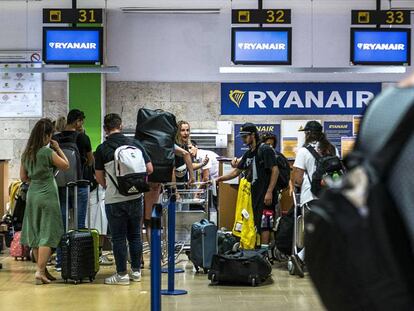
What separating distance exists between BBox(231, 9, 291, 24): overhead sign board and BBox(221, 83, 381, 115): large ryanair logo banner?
2.71m

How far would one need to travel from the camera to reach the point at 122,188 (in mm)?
7223

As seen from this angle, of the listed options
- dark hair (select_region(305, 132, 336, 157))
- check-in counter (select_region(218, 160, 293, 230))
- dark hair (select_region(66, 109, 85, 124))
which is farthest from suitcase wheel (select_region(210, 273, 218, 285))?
check-in counter (select_region(218, 160, 293, 230))

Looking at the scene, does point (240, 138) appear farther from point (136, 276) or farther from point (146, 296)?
point (146, 296)

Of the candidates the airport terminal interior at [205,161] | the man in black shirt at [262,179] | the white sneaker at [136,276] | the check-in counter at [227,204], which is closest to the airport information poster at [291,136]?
the airport terminal interior at [205,161]

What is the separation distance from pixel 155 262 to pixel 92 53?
7015 mm

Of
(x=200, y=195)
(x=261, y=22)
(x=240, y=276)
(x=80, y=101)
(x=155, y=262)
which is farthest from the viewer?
(x=80, y=101)

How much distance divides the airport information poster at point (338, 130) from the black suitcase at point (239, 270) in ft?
22.0

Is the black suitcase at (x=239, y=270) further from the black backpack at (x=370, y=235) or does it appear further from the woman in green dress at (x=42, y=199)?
the black backpack at (x=370, y=235)

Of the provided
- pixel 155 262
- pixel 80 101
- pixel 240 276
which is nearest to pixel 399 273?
pixel 155 262

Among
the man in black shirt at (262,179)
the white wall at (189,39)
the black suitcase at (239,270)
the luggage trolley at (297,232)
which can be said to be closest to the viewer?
the black suitcase at (239,270)

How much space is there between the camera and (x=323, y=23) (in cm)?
1401

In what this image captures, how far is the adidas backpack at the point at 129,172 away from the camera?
23.6 feet

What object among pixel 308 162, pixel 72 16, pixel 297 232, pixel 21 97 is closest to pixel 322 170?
pixel 308 162

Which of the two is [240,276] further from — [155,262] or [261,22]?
[261,22]
